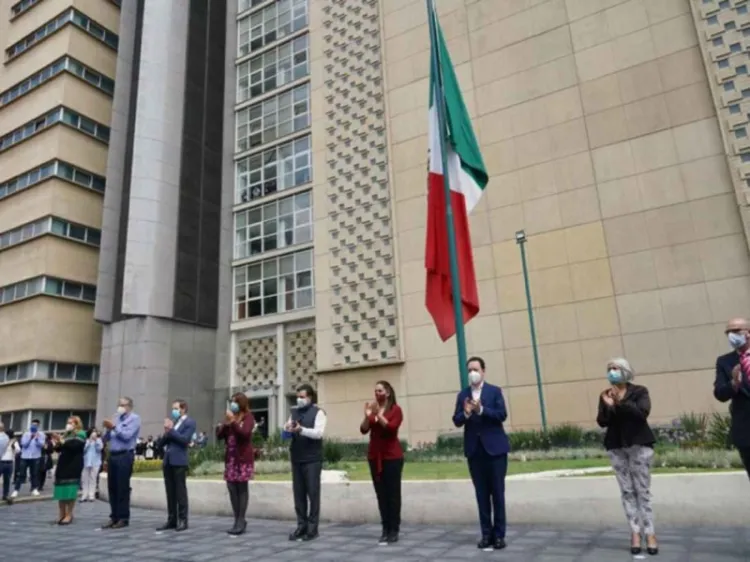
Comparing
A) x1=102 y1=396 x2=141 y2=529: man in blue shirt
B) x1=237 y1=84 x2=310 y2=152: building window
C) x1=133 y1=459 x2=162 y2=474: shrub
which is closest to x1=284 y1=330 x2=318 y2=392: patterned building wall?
x1=133 y1=459 x2=162 y2=474: shrub

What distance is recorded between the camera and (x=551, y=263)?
20.1m

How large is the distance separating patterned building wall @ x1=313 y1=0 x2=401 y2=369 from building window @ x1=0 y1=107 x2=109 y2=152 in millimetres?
14893

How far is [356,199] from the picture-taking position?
81.2 ft

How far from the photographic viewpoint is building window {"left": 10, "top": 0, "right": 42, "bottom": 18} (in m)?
34.8

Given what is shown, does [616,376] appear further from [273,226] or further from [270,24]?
[270,24]

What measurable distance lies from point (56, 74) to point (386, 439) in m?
34.0

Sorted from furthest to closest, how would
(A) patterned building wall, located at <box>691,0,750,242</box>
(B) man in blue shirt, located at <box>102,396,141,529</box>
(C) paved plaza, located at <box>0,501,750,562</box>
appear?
(A) patterned building wall, located at <box>691,0,750,242</box> < (B) man in blue shirt, located at <box>102,396,141,529</box> < (C) paved plaza, located at <box>0,501,750,562</box>

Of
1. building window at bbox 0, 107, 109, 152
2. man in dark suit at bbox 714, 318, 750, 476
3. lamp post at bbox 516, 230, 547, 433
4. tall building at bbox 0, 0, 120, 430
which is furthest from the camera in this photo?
building window at bbox 0, 107, 109, 152

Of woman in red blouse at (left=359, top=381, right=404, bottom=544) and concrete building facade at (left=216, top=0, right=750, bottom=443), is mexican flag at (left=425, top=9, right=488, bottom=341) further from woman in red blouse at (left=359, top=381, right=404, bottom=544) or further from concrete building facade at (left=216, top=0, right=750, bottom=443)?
concrete building facade at (left=216, top=0, right=750, bottom=443)

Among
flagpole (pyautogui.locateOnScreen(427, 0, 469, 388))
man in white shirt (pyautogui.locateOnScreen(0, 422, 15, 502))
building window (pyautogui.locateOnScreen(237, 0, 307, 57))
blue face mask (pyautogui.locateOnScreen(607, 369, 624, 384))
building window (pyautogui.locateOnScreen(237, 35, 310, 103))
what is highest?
building window (pyautogui.locateOnScreen(237, 0, 307, 57))

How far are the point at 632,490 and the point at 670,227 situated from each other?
51.8 ft

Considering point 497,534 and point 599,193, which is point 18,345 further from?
point 497,534

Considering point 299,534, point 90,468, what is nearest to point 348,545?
point 299,534

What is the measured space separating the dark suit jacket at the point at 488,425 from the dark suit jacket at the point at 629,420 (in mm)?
977
